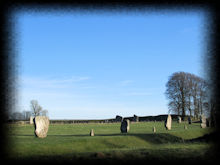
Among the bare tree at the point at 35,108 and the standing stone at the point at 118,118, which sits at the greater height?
the bare tree at the point at 35,108

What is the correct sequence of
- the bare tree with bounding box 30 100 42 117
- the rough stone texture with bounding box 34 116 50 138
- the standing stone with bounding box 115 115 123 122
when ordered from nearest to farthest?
the rough stone texture with bounding box 34 116 50 138, the standing stone with bounding box 115 115 123 122, the bare tree with bounding box 30 100 42 117

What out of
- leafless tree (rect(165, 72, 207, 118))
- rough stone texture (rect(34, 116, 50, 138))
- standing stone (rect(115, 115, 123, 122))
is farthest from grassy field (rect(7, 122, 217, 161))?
standing stone (rect(115, 115, 123, 122))

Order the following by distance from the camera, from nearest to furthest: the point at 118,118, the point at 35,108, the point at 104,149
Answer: the point at 104,149, the point at 118,118, the point at 35,108

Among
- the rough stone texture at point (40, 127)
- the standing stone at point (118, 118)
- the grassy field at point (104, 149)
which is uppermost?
the rough stone texture at point (40, 127)

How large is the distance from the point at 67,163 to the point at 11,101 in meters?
4.76

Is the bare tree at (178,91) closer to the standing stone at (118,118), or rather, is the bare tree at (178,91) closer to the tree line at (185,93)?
the tree line at (185,93)

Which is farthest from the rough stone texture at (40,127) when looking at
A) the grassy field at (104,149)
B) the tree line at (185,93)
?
the tree line at (185,93)

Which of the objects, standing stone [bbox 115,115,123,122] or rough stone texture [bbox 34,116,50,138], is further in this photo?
standing stone [bbox 115,115,123,122]

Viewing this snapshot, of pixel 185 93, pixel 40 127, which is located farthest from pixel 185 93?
pixel 40 127

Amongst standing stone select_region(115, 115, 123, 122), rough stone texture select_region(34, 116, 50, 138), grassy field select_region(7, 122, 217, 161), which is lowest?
standing stone select_region(115, 115, 123, 122)

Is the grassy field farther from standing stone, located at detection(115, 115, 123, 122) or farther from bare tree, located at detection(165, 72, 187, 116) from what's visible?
standing stone, located at detection(115, 115, 123, 122)

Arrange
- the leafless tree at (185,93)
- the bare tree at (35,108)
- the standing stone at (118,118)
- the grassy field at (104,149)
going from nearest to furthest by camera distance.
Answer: the grassy field at (104,149) → the leafless tree at (185,93) → the standing stone at (118,118) → the bare tree at (35,108)

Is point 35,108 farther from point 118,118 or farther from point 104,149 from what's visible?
point 104,149

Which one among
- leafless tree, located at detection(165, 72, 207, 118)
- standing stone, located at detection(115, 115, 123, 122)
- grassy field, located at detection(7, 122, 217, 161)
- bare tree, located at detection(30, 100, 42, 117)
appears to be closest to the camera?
grassy field, located at detection(7, 122, 217, 161)
